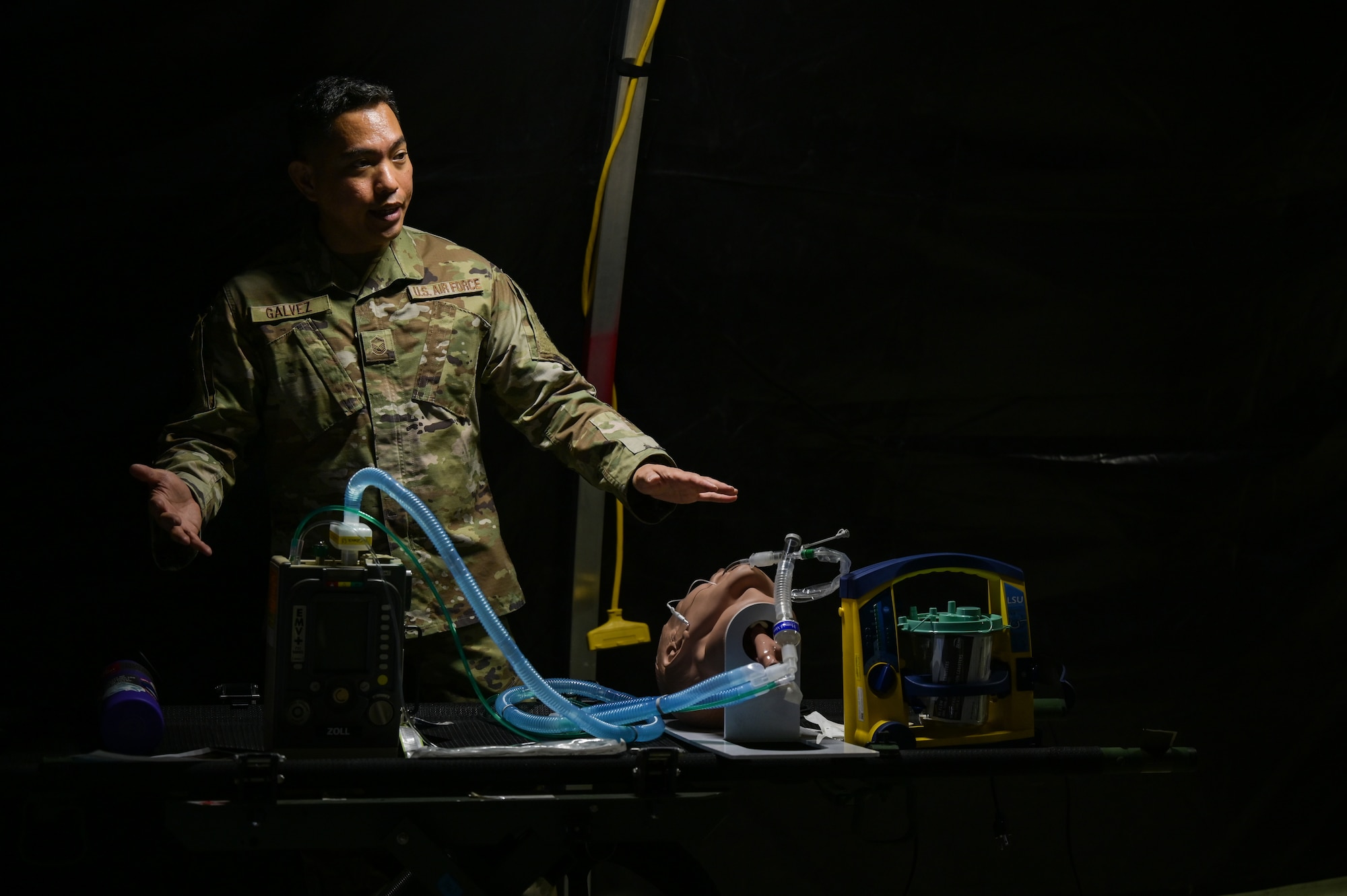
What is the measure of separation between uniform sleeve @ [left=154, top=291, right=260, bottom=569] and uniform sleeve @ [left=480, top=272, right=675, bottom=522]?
1.59 ft

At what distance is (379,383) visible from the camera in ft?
8.05

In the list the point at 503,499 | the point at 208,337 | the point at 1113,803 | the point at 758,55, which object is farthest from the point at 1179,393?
the point at 208,337

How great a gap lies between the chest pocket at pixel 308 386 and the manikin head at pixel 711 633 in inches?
31.9

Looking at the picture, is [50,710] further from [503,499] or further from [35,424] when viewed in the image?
[503,499]

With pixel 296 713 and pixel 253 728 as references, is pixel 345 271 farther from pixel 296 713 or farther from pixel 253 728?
pixel 296 713

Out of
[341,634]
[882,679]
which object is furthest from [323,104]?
[882,679]

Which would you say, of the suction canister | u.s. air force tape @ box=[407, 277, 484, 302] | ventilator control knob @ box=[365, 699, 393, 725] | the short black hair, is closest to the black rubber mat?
ventilator control knob @ box=[365, 699, 393, 725]

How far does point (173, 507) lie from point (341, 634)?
55 centimetres

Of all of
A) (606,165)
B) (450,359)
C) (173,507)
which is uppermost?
(606,165)

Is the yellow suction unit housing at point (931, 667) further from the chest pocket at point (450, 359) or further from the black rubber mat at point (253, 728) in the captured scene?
the chest pocket at point (450, 359)

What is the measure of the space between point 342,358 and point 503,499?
0.63 meters

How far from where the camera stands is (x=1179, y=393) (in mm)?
3219

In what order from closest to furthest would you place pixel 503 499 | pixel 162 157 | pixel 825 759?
pixel 825 759, pixel 162 157, pixel 503 499

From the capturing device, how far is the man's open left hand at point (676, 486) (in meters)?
2.22
